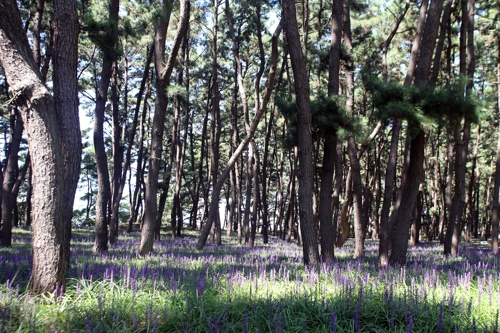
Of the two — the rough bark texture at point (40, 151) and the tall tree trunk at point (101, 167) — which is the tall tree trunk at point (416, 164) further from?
the tall tree trunk at point (101, 167)

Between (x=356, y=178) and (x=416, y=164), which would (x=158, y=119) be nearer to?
(x=356, y=178)

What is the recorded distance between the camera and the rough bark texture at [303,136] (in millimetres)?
7848

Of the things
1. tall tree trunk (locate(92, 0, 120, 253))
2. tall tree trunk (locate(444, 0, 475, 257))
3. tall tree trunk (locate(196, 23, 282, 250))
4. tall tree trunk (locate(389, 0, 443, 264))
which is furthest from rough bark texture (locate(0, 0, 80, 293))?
tall tree trunk (locate(444, 0, 475, 257))

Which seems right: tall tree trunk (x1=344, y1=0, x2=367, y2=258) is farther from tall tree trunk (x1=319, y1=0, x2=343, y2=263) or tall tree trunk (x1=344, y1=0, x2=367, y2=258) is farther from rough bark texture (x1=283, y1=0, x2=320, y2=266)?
rough bark texture (x1=283, y1=0, x2=320, y2=266)

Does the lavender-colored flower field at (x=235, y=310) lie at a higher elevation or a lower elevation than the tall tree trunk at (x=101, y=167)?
lower

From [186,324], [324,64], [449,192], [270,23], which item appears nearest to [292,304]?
[186,324]

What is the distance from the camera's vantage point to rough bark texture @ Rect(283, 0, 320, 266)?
7.85m

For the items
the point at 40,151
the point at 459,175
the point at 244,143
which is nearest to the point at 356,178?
the point at 459,175

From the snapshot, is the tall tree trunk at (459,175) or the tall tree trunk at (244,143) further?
the tall tree trunk at (459,175)

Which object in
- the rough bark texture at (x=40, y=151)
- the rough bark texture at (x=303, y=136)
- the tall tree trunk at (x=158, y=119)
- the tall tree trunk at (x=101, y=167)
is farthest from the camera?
the tall tree trunk at (x=101, y=167)

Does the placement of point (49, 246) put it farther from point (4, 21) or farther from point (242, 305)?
point (4, 21)

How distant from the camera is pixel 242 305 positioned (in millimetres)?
4539

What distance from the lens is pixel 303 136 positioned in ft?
25.9

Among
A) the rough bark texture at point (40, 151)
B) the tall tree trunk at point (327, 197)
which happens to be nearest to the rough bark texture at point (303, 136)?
the tall tree trunk at point (327, 197)
